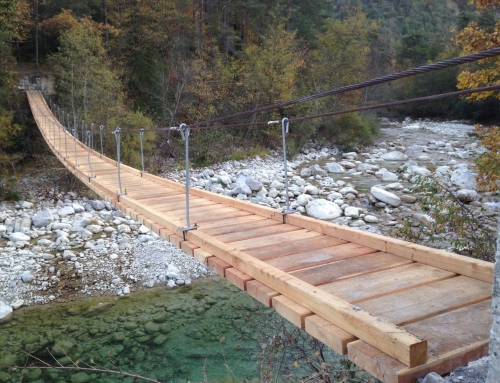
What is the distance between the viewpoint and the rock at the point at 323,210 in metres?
8.49

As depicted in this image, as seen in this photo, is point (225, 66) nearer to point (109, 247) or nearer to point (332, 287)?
point (109, 247)

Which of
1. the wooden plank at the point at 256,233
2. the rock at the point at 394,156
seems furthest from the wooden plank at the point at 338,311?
the rock at the point at 394,156

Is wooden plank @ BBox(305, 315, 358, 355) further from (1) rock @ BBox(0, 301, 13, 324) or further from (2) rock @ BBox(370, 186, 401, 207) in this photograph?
(2) rock @ BBox(370, 186, 401, 207)

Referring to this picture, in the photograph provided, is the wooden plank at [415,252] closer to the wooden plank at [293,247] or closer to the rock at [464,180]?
the wooden plank at [293,247]

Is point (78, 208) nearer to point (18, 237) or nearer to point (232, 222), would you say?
point (18, 237)

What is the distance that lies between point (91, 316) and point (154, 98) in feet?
37.8

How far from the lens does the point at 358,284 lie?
1919 millimetres

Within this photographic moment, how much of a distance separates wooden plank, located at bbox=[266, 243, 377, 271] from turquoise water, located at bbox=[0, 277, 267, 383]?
1.94m

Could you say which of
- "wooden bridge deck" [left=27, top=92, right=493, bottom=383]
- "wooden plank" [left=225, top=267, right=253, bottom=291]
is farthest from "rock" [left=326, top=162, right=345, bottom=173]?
"wooden plank" [left=225, top=267, right=253, bottom=291]

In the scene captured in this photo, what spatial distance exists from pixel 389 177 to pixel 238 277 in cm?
960

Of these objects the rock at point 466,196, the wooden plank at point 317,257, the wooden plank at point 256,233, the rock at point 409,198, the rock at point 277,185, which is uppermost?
the wooden plank at point 317,257

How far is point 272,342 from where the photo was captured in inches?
141

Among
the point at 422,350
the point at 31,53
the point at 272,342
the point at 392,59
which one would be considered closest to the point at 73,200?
the point at 272,342

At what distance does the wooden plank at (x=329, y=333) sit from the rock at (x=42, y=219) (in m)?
7.74
